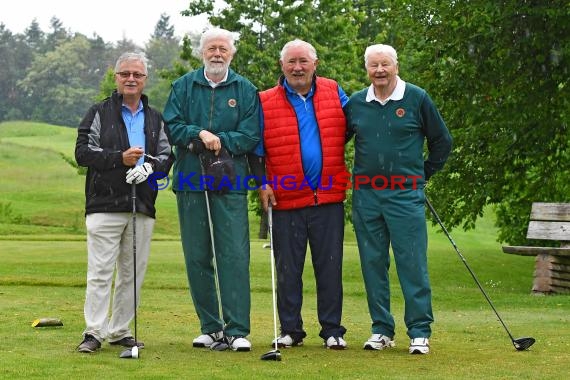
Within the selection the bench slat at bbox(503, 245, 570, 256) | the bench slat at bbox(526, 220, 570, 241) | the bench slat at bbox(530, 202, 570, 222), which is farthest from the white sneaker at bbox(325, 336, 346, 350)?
the bench slat at bbox(530, 202, 570, 222)

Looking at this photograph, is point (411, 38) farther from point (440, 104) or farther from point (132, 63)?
point (132, 63)

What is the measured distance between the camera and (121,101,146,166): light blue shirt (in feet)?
25.3

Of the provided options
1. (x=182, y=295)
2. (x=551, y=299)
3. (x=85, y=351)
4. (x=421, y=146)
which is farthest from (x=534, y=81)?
(x=85, y=351)

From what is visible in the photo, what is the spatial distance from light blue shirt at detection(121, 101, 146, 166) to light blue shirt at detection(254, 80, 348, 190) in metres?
0.81

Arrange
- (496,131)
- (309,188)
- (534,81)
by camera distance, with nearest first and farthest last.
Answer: (309,188) < (534,81) < (496,131)

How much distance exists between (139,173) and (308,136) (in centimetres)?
122

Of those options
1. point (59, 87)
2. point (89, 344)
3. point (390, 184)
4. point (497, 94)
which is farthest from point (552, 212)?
point (59, 87)

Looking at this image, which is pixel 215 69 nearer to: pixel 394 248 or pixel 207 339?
pixel 394 248

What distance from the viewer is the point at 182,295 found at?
1309cm

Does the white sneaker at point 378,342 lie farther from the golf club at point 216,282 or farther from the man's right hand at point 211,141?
the man's right hand at point 211,141

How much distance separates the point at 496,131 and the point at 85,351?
12384mm

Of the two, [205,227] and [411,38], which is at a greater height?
[411,38]

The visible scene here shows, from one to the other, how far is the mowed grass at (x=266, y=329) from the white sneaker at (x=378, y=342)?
0.14 m

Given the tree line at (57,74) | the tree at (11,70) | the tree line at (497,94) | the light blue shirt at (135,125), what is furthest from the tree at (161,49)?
the light blue shirt at (135,125)
